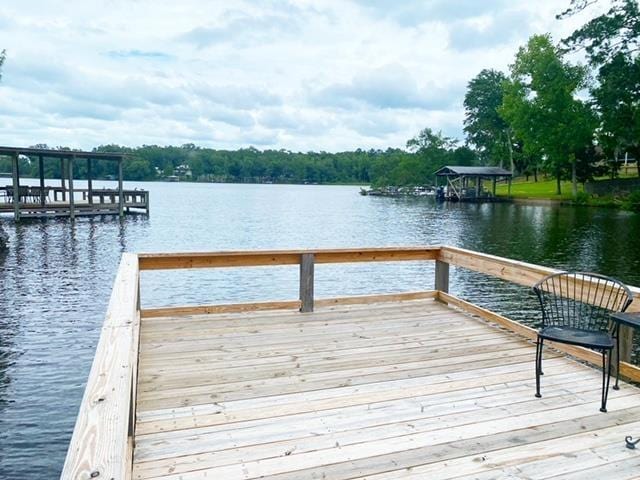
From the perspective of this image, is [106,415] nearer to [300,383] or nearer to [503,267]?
[300,383]

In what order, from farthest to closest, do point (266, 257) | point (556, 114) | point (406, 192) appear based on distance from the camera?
1. point (406, 192)
2. point (556, 114)
3. point (266, 257)

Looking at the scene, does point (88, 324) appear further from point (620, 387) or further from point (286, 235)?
point (286, 235)

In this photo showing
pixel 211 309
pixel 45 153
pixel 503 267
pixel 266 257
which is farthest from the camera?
pixel 45 153

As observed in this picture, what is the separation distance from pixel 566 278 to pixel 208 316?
317cm

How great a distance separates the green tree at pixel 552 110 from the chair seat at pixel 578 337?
40407mm

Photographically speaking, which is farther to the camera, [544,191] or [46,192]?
[544,191]

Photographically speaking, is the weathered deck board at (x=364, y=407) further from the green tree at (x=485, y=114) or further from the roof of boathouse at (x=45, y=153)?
the green tree at (x=485, y=114)

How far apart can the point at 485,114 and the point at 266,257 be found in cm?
6681

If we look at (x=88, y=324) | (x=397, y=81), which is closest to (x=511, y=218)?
(x=397, y=81)

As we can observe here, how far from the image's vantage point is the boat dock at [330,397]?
2223mm

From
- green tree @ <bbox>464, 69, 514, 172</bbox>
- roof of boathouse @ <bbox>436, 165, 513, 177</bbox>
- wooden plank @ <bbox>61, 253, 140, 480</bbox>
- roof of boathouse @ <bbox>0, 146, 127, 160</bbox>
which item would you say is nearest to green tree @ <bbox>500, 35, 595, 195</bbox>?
roof of boathouse @ <bbox>436, 165, 513, 177</bbox>

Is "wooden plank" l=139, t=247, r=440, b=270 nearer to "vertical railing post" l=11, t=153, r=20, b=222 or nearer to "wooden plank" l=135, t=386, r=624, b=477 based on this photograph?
"wooden plank" l=135, t=386, r=624, b=477

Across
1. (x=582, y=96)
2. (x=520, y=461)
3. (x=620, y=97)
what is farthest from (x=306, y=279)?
(x=582, y=96)

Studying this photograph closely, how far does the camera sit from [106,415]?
1.39 metres
